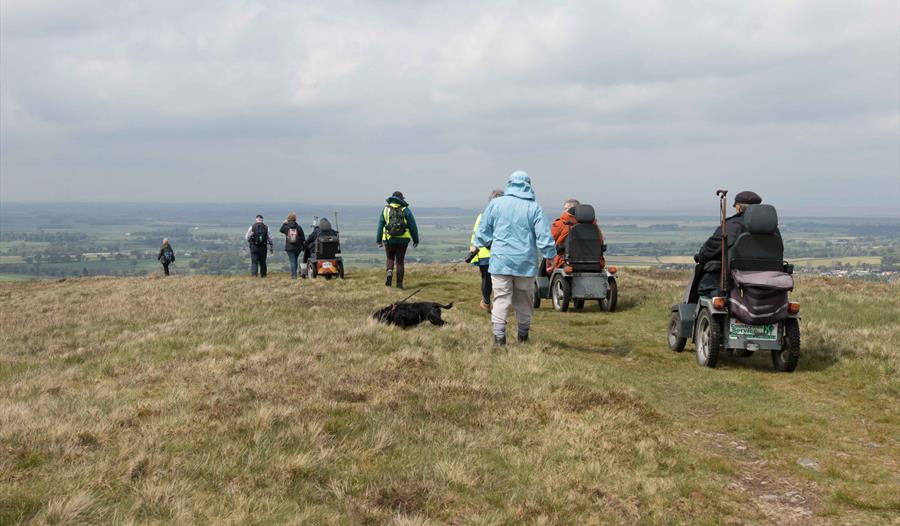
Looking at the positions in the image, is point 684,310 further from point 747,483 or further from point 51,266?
point 51,266

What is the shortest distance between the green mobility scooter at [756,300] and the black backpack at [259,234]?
18.3 m

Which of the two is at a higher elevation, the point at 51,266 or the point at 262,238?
the point at 262,238

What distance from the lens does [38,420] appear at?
654 centimetres

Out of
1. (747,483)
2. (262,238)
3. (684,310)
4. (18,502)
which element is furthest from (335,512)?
(262,238)

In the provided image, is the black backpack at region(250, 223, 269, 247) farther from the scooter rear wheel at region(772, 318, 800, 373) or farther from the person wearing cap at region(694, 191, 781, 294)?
the scooter rear wheel at region(772, 318, 800, 373)

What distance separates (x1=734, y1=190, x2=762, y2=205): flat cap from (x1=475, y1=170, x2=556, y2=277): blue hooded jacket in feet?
9.17

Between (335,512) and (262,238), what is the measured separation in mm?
21729

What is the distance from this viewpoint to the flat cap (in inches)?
405

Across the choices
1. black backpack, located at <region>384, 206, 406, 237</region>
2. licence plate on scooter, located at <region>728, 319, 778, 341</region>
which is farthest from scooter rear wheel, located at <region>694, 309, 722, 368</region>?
black backpack, located at <region>384, 206, 406, 237</region>

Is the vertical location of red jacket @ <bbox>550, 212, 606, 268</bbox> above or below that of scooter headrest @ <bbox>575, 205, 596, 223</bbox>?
below

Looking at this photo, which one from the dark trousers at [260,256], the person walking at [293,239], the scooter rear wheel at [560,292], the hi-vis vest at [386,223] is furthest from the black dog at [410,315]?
the dark trousers at [260,256]

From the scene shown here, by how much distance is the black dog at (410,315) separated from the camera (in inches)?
500

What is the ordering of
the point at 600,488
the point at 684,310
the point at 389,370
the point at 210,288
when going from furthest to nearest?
the point at 210,288, the point at 684,310, the point at 389,370, the point at 600,488

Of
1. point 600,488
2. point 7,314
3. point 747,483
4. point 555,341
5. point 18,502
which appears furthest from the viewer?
point 7,314
